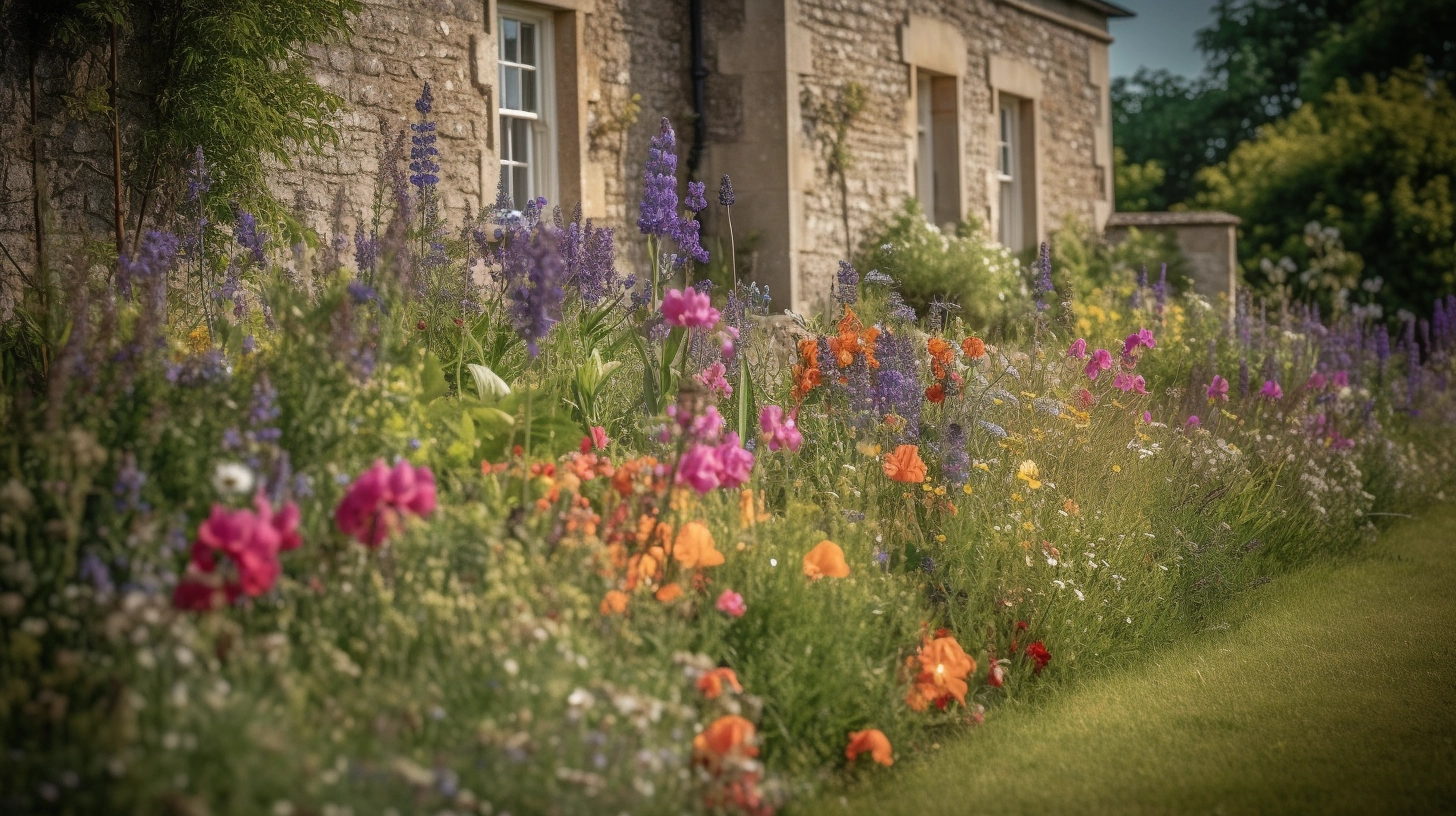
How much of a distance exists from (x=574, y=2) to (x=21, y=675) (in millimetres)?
7050

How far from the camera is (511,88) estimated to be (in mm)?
8750

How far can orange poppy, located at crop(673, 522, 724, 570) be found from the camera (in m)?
3.07

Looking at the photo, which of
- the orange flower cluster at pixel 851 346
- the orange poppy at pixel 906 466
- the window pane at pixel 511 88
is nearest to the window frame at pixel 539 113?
the window pane at pixel 511 88

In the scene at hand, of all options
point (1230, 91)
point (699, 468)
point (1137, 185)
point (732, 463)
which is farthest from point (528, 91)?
point (1230, 91)

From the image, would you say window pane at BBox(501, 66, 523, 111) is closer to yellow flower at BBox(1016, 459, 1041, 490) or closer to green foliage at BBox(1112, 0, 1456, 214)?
yellow flower at BBox(1016, 459, 1041, 490)

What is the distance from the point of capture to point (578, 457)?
3.47 meters

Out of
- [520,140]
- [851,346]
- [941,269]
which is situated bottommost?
[851,346]

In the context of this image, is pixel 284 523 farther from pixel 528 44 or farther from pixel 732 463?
pixel 528 44

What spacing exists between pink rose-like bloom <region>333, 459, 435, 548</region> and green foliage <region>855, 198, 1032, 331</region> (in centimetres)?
757

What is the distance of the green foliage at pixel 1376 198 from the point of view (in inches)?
564

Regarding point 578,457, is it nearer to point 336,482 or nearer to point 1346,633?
point 336,482

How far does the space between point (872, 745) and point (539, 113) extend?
670 cm

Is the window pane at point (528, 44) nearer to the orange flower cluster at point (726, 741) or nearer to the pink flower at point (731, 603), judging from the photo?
the pink flower at point (731, 603)

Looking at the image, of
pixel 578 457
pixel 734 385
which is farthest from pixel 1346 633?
pixel 578 457
